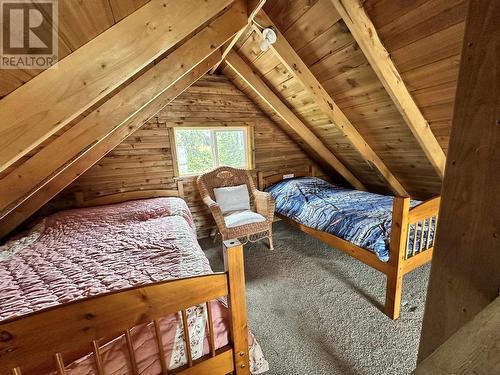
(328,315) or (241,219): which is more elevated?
(241,219)

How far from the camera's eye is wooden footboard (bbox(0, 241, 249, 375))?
65 cm

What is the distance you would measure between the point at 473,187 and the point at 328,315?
1.61m

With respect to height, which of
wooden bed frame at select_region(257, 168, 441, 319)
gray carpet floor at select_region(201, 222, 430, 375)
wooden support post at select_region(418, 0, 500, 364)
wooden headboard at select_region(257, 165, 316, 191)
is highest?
wooden support post at select_region(418, 0, 500, 364)

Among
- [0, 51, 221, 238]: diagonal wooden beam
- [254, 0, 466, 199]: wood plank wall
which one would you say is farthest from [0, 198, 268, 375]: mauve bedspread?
[254, 0, 466, 199]: wood plank wall

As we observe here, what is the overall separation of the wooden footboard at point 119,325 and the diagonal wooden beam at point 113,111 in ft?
3.91

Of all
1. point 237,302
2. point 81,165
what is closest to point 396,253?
point 237,302

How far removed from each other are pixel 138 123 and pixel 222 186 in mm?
1381

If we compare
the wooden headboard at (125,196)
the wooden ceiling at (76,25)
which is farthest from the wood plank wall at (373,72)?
the wooden headboard at (125,196)

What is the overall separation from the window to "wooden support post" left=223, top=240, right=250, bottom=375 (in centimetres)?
244

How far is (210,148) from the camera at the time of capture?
10.9ft

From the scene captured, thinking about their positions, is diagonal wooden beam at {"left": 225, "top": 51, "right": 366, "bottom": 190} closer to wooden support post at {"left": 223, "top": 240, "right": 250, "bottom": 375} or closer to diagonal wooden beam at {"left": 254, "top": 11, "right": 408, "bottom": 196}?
diagonal wooden beam at {"left": 254, "top": 11, "right": 408, "bottom": 196}

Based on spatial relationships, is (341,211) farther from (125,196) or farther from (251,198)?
(125,196)

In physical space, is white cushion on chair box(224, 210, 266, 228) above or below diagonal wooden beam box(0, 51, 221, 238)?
below

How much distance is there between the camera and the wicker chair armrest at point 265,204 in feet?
9.11
